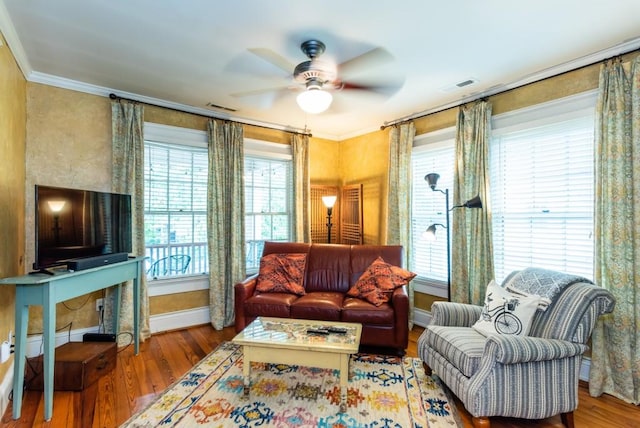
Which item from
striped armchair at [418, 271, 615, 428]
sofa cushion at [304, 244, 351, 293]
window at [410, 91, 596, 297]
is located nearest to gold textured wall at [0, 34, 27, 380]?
sofa cushion at [304, 244, 351, 293]

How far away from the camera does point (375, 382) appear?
99.4 inches

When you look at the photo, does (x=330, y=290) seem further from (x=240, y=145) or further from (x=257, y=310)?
(x=240, y=145)

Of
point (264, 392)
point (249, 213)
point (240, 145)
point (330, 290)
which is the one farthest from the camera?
point (249, 213)

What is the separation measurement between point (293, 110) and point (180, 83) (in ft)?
4.29

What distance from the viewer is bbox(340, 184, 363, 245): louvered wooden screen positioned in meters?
4.68

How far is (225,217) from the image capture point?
398 cm

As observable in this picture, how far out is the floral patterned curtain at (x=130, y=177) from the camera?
329cm

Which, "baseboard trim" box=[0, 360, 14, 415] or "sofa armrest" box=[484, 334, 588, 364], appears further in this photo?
"baseboard trim" box=[0, 360, 14, 415]

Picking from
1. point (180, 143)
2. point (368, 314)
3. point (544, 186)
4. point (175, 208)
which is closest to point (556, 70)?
point (544, 186)

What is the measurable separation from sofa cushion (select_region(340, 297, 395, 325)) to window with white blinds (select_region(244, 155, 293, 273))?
1.80 meters

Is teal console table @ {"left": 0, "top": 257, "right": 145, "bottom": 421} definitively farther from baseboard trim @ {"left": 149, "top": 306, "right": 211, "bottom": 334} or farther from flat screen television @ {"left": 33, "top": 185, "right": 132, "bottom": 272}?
baseboard trim @ {"left": 149, "top": 306, "right": 211, "bottom": 334}

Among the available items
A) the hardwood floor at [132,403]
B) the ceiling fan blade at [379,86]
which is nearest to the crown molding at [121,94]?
the ceiling fan blade at [379,86]

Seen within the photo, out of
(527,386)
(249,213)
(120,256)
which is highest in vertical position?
(249,213)

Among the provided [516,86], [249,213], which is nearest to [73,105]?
[249,213]
